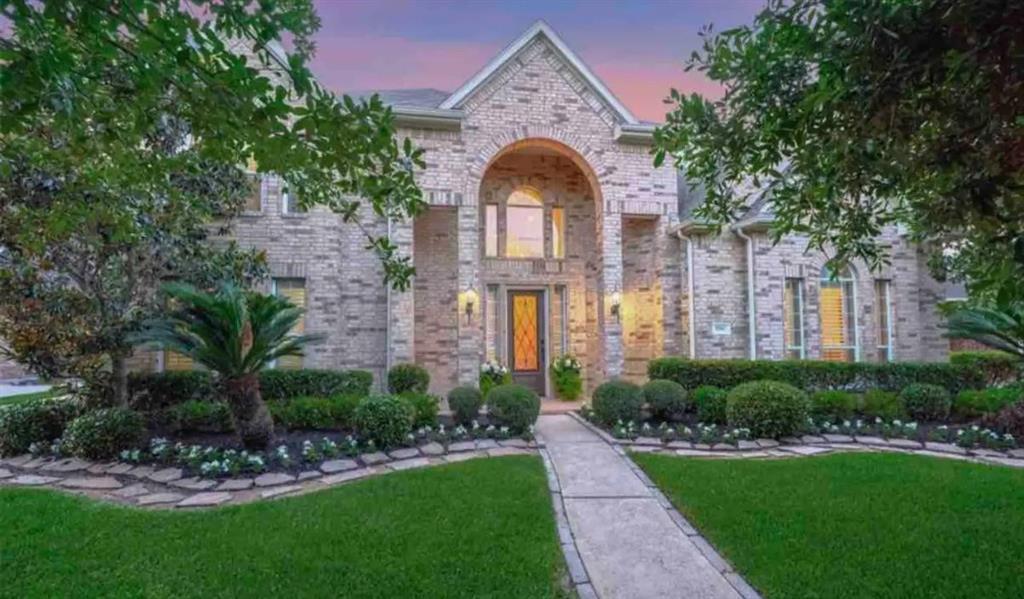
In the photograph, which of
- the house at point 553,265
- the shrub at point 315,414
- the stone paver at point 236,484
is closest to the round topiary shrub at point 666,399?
the house at point 553,265

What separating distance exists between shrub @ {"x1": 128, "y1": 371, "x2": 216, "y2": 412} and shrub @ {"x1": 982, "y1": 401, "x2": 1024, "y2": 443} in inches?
470

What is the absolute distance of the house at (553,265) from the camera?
10.7 metres

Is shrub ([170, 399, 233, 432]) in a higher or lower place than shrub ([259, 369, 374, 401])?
lower

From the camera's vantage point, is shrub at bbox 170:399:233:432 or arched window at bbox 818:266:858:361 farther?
arched window at bbox 818:266:858:361

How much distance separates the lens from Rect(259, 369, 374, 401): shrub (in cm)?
919

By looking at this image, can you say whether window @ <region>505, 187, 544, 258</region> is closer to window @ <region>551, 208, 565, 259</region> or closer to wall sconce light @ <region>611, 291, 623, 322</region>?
window @ <region>551, 208, 565, 259</region>

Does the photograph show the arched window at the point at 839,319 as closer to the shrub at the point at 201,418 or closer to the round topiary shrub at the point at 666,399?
the round topiary shrub at the point at 666,399

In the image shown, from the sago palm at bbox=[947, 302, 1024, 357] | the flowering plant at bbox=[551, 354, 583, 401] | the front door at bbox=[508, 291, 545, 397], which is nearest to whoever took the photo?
the sago palm at bbox=[947, 302, 1024, 357]

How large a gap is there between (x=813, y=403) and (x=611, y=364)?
3.78 m

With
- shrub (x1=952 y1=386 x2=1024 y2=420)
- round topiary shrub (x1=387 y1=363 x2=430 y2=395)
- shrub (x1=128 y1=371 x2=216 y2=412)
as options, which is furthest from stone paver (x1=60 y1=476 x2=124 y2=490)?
shrub (x1=952 y1=386 x2=1024 y2=420)

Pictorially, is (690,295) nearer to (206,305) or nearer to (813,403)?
(813,403)

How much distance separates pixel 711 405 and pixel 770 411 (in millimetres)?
1158

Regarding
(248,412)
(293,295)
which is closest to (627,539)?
(248,412)

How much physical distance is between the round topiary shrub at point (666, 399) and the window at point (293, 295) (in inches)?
254
